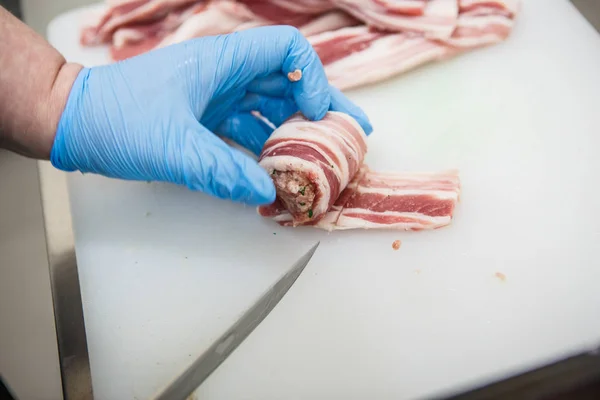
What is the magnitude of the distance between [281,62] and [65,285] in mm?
1259

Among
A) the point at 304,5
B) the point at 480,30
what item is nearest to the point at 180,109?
the point at 304,5

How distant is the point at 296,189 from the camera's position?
203 centimetres

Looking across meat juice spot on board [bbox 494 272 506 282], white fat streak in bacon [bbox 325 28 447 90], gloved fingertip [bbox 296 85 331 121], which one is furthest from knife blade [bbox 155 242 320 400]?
white fat streak in bacon [bbox 325 28 447 90]

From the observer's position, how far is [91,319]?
213 cm

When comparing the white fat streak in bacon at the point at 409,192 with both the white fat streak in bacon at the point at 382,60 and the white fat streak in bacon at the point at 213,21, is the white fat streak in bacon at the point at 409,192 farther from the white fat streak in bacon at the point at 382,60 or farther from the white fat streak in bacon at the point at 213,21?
the white fat streak in bacon at the point at 213,21

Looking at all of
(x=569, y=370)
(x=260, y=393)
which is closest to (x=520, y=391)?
(x=569, y=370)

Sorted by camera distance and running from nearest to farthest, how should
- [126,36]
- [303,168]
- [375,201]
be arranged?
[303,168]
[375,201]
[126,36]

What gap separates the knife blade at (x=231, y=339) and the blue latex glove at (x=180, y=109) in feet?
1.08

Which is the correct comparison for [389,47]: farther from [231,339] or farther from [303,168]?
[231,339]

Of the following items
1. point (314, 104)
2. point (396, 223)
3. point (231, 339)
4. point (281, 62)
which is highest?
Answer: point (281, 62)

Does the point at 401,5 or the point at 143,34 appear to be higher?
the point at 401,5

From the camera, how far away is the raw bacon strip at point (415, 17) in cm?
257

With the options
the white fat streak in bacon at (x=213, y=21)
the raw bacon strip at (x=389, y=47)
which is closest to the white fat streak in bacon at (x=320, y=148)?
the raw bacon strip at (x=389, y=47)

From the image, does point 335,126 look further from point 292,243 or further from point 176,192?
point 176,192
